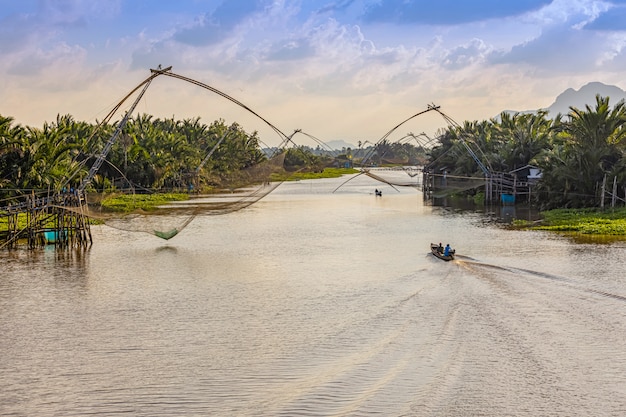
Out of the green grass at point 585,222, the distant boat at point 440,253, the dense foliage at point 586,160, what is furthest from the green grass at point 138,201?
the dense foliage at point 586,160

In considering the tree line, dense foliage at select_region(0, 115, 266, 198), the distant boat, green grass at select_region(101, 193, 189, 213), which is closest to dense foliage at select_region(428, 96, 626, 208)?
the tree line

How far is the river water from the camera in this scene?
6020 millimetres

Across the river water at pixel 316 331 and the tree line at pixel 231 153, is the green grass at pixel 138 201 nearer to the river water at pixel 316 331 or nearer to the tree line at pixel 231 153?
the tree line at pixel 231 153

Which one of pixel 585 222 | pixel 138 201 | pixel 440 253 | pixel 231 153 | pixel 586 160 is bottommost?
pixel 440 253

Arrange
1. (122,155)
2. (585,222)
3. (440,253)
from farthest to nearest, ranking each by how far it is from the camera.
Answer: (122,155) < (585,222) < (440,253)

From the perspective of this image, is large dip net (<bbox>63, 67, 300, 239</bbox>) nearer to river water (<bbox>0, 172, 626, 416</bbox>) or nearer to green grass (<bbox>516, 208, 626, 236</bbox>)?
river water (<bbox>0, 172, 626, 416</bbox>)

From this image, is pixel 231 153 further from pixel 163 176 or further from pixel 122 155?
pixel 122 155

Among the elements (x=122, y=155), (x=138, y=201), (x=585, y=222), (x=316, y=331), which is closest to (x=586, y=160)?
(x=585, y=222)

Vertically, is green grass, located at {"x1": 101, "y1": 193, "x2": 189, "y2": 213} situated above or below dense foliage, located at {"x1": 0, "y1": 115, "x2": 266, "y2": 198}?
below

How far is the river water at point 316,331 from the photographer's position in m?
6.02

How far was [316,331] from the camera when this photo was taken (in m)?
8.16

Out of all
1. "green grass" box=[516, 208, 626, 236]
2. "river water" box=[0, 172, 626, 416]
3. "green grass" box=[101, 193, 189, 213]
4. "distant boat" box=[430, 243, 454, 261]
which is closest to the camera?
"river water" box=[0, 172, 626, 416]

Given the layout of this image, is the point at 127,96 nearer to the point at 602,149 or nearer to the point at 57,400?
the point at 57,400

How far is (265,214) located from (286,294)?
46.0 feet
